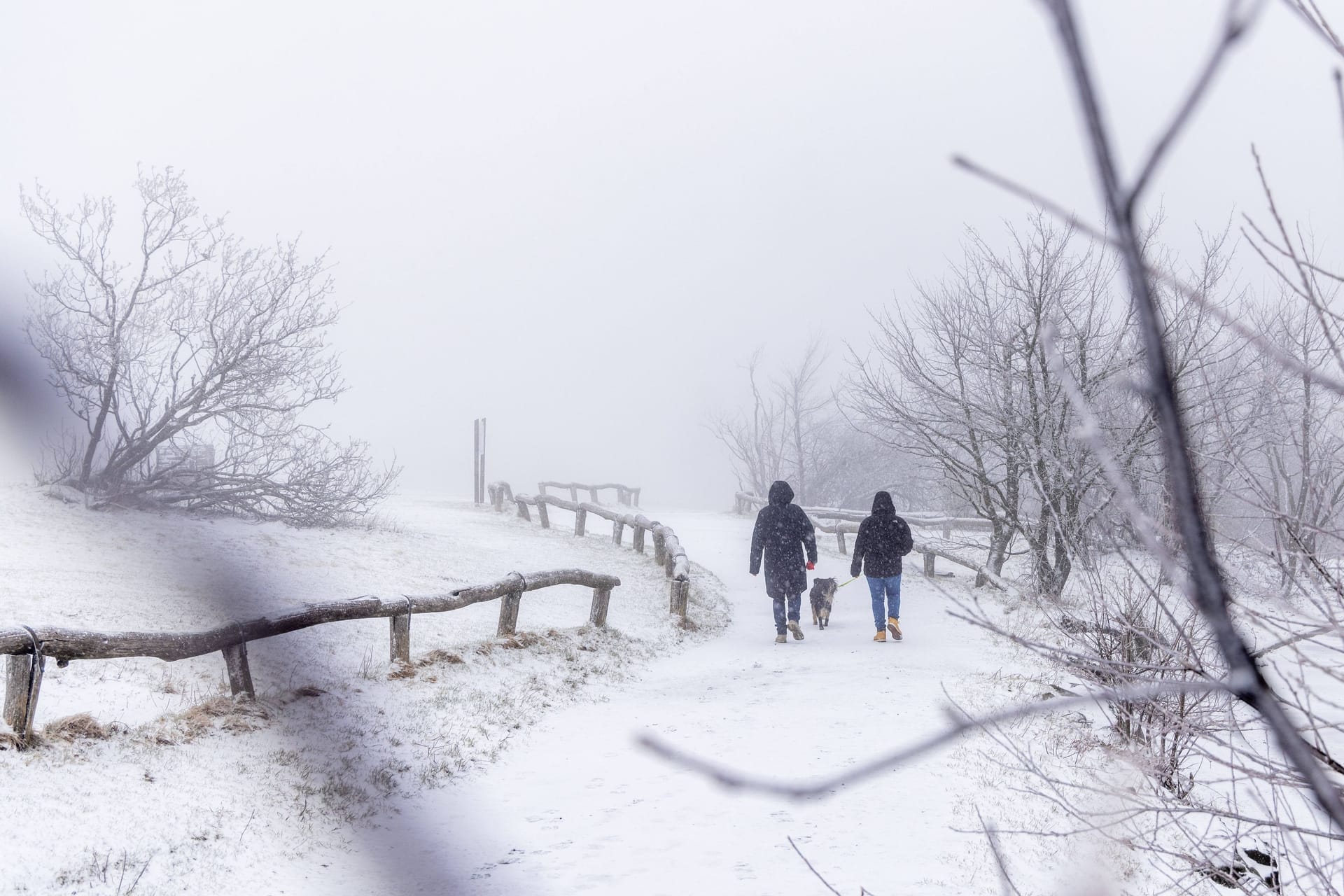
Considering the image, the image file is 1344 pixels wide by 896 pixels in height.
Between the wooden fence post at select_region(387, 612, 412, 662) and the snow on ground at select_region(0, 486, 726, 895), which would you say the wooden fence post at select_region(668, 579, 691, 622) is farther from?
Answer: the wooden fence post at select_region(387, 612, 412, 662)

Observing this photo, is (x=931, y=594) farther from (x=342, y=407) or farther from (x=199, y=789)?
(x=342, y=407)

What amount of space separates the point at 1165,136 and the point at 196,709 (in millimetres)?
6204

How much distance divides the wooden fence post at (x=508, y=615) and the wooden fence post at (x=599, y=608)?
4.32 feet

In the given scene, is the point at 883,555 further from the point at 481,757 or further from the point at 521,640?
the point at 481,757

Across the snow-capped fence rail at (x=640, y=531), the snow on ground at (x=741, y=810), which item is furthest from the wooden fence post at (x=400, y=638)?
the snow-capped fence rail at (x=640, y=531)

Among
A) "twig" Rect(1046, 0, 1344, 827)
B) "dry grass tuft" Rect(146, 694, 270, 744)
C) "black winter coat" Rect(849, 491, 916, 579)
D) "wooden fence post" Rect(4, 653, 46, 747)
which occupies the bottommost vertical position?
"dry grass tuft" Rect(146, 694, 270, 744)

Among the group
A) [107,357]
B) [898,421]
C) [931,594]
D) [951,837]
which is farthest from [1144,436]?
[107,357]

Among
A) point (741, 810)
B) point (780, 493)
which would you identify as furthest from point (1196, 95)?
point (780, 493)

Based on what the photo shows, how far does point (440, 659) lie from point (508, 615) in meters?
1.25

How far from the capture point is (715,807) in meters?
5.02

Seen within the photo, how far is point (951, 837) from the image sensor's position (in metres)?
4.46

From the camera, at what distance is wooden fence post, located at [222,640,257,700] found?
19.4ft

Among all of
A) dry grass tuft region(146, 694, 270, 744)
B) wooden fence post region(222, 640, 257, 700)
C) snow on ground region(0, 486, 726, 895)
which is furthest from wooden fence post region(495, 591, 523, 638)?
dry grass tuft region(146, 694, 270, 744)

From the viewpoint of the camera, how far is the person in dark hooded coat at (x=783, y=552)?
1027 centimetres
